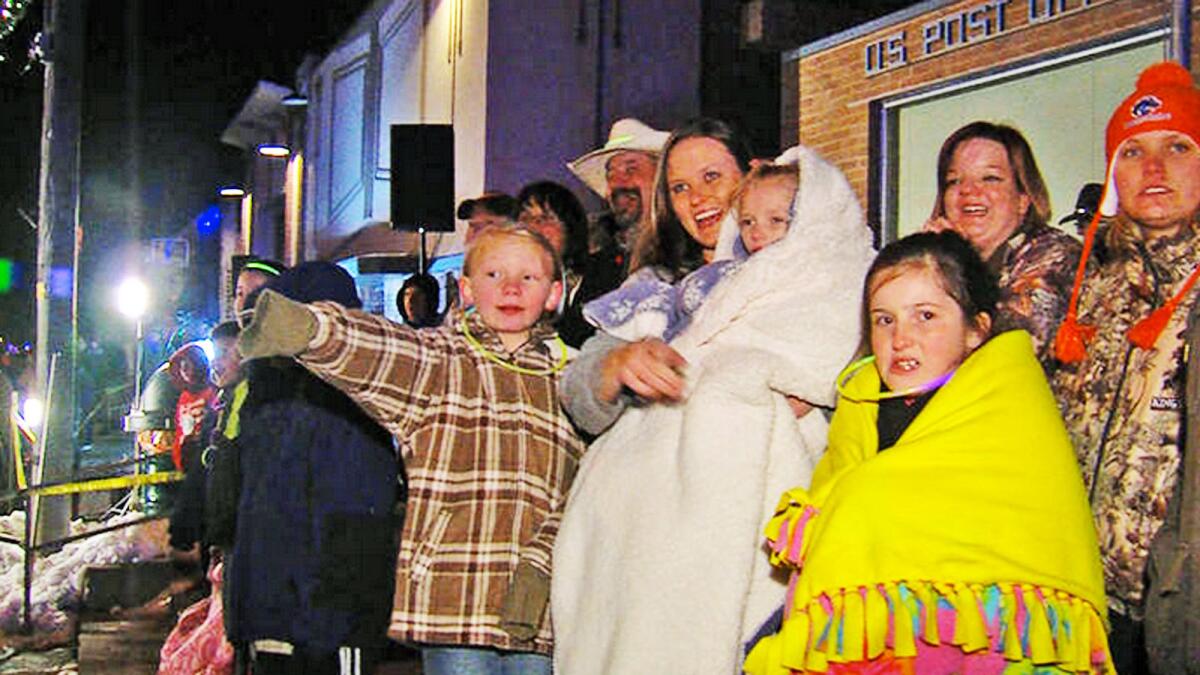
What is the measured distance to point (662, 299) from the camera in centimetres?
291

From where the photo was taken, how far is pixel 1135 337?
8.46 ft

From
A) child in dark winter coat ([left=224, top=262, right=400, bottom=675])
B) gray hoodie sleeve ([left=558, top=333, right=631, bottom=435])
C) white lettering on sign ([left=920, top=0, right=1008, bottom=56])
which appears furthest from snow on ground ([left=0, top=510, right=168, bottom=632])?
white lettering on sign ([left=920, top=0, right=1008, bottom=56])

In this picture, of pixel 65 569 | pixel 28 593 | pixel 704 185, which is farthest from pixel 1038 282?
pixel 65 569

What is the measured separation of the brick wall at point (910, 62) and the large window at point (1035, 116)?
0.32 ft

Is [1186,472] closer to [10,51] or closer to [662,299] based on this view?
[662,299]

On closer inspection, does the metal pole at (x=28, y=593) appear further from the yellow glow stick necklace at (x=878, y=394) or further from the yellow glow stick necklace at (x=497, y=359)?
the yellow glow stick necklace at (x=878, y=394)

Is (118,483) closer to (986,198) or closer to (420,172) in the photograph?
(420,172)

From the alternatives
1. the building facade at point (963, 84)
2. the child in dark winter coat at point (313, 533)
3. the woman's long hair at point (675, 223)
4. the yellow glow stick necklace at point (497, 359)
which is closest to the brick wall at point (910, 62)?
the building facade at point (963, 84)

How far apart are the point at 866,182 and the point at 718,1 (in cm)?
312

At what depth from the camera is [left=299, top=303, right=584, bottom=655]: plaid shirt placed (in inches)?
115

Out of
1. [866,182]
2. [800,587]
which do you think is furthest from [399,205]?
[800,587]

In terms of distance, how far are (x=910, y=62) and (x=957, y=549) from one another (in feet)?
22.3

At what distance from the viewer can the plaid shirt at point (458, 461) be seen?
2920 millimetres

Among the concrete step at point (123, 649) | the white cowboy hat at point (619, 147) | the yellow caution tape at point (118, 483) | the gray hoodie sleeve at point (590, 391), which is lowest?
the concrete step at point (123, 649)
